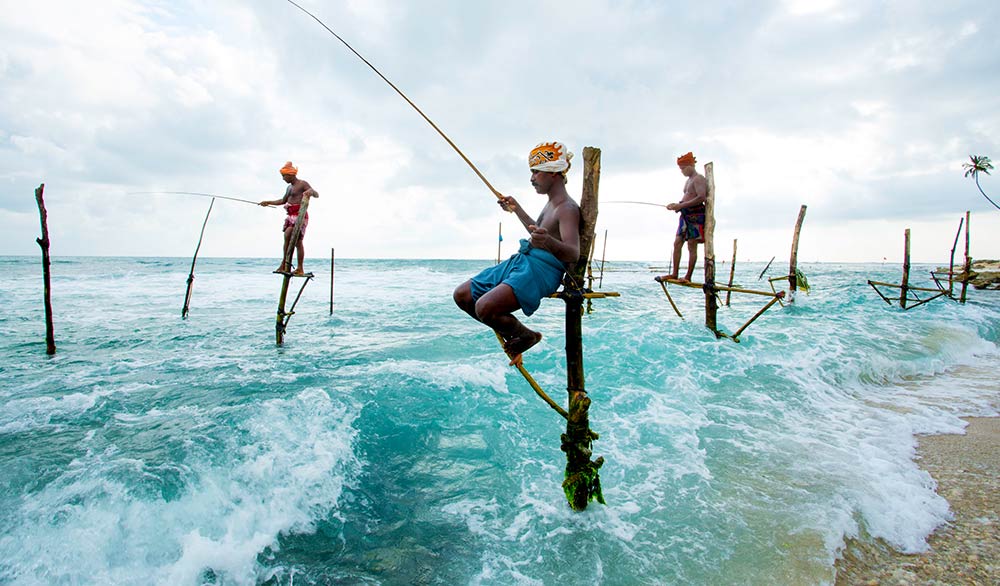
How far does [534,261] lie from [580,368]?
3.56ft

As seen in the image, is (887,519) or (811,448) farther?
(811,448)

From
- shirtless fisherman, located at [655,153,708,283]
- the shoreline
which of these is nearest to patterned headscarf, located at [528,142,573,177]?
the shoreline

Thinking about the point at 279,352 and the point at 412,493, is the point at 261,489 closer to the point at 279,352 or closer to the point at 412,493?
the point at 412,493

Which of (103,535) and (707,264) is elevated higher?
(707,264)

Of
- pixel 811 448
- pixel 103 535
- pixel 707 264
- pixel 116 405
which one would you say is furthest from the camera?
pixel 707 264

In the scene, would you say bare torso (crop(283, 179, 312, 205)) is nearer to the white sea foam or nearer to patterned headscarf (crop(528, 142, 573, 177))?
the white sea foam

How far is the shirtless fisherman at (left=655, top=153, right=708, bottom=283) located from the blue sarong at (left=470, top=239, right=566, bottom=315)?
552 centimetres

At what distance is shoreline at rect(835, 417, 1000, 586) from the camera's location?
3.37 m

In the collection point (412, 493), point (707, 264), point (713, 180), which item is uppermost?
point (713, 180)

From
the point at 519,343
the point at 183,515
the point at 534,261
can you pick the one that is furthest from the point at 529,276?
the point at 183,515

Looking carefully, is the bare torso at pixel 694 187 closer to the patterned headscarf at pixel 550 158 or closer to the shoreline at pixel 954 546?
the shoreline at pixel 954 546

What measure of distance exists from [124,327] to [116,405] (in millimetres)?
8088

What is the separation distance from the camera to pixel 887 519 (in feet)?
13.5

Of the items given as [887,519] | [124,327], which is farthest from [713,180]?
[124,327]
